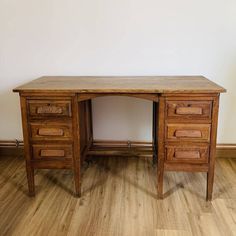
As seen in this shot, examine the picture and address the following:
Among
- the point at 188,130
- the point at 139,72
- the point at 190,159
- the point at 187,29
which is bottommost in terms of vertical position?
the point at 190,159

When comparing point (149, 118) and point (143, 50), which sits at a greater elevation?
point (143, 50)

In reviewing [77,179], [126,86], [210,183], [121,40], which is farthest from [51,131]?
[210,183]

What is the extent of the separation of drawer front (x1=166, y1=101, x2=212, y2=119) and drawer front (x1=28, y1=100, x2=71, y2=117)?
25.9 inches

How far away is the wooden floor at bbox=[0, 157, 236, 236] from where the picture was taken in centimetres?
164

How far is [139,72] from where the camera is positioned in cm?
239

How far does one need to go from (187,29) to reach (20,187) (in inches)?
72.5

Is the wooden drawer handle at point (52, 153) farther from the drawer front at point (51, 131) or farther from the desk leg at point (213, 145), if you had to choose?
the desk leg at point (213, 145)

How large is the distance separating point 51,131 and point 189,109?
91cm

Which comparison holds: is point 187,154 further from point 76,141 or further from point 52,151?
point 52,151

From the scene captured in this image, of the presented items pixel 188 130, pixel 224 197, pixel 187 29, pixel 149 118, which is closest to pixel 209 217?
pixel 224 197

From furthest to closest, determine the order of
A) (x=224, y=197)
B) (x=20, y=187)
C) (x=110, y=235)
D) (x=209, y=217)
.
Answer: (x=20, y=187), (x=224, y=197), (x=209, y=217), (x=110, y=235)

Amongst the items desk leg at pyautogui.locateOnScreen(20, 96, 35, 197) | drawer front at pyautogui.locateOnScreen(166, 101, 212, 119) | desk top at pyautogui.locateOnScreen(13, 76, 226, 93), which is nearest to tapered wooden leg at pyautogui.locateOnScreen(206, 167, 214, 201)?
drawer front at pyautogui.locateOnScreen(166, 101, 212, 119)

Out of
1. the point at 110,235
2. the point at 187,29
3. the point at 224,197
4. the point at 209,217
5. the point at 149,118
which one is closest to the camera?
the point at 110,235

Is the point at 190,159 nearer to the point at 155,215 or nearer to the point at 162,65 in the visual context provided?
the point at 155,215
